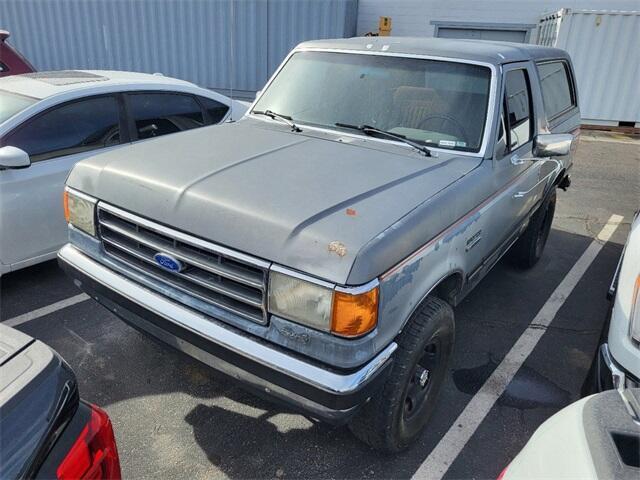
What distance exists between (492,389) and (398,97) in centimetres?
200

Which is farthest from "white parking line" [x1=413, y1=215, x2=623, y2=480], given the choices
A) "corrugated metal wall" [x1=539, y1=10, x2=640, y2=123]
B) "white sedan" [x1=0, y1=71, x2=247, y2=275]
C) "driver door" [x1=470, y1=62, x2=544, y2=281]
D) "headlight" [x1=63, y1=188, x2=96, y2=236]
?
"corrugated metal wall" [x1=539, y1=10, x2=640, y2=123]

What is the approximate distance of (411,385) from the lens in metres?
2.58

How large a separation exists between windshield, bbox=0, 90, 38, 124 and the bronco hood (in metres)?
1.50

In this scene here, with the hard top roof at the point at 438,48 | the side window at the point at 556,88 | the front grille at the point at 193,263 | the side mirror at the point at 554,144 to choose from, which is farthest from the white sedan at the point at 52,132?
the side window at the point at 556,88

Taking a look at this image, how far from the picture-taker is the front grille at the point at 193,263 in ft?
6.94

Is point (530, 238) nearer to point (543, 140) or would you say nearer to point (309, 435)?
point (543, 140)

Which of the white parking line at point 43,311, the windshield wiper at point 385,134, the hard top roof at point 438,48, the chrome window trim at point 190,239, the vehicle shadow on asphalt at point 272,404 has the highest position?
the hard top roof at point 438,48

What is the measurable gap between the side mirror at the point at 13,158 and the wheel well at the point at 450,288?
2956mm

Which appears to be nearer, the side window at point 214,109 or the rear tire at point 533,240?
the rear tire at point 533,240

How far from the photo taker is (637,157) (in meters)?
9.96

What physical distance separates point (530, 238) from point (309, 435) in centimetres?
306

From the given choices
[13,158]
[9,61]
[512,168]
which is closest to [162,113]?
[13,158]

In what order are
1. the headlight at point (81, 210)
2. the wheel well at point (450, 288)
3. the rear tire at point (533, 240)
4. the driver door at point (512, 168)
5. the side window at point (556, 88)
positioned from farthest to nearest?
1. the rear tire at point (533, 240)
2. the side window at point (556, 88)
3. the driver door at point (512, 168)
4. the wheel well at point (450, 288)
5. the headlight at point (81, 210)

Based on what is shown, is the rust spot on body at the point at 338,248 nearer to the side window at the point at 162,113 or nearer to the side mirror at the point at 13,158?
the side mirror at the point at 13,158
